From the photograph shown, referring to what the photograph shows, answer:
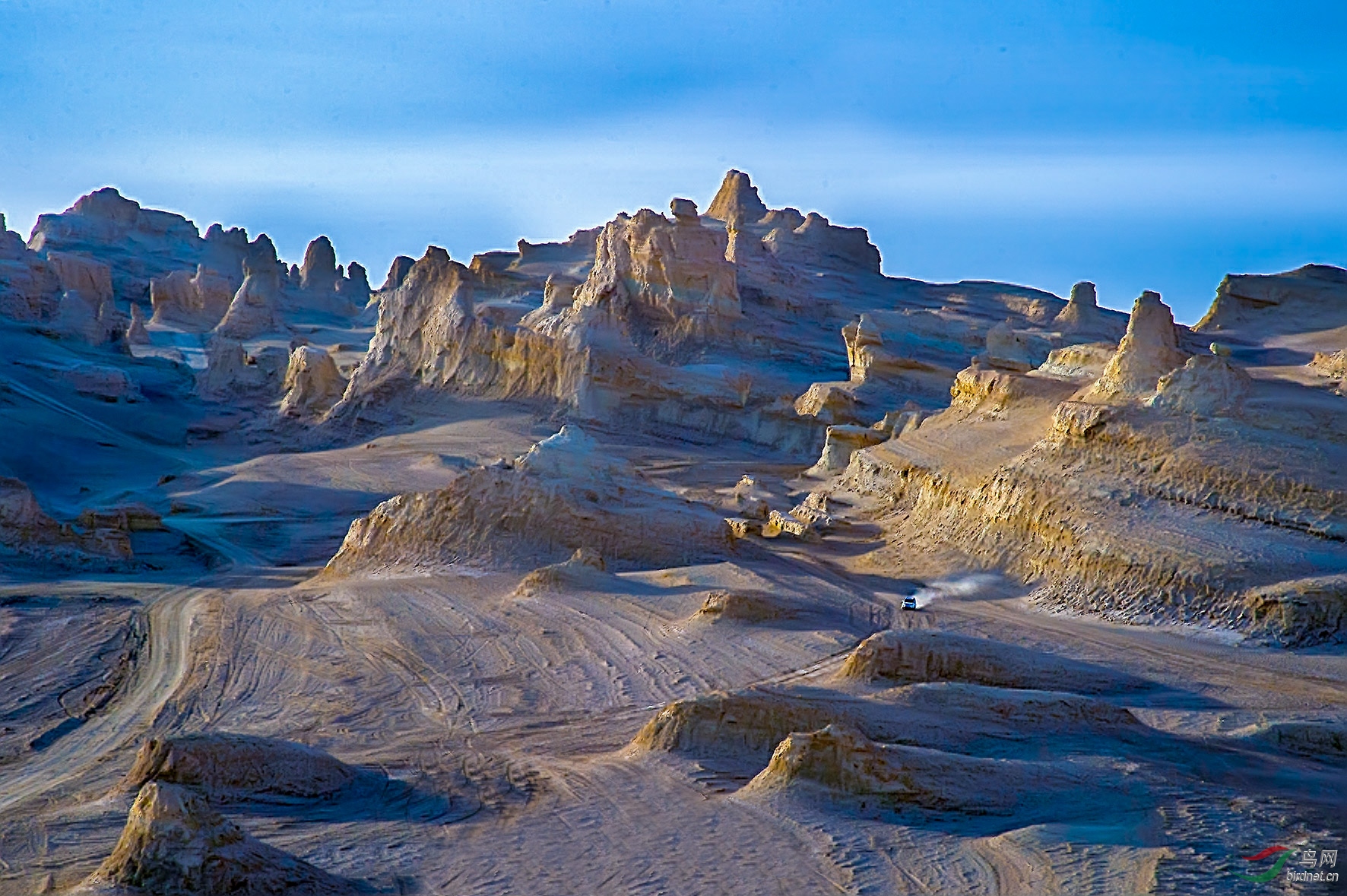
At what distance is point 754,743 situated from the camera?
1009 cm

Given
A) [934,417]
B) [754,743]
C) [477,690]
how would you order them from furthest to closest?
[934,417], [477,690], [754,743]

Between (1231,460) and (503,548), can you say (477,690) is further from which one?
(1231,460)

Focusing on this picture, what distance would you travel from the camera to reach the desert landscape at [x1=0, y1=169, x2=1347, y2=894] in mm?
8234

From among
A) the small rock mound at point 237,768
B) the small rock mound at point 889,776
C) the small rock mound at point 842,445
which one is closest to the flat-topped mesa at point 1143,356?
the small rock mound at point 842,445

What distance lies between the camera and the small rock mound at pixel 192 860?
7105 mm

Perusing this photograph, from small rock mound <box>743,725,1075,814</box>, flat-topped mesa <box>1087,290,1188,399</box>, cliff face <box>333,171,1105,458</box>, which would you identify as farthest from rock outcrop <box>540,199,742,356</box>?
small rock mound <box>743,725,1075,814</box>

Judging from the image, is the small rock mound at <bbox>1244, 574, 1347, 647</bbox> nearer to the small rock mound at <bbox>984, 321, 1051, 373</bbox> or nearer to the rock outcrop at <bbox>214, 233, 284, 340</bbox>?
the small rock mound at <bbox>984, 321, 1051, 373</bbox>

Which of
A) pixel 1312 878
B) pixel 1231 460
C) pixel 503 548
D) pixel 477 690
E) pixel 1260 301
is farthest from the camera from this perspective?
pixel 1260 301

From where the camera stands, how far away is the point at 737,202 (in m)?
69.1

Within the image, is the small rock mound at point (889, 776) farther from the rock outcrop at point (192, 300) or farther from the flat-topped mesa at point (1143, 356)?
the rock outcrop at point (192, 300)

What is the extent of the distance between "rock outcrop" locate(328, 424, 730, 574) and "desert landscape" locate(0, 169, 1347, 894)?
6 centimetres

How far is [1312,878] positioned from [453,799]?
540 centimetres

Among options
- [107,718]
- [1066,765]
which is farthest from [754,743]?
[107,718]
